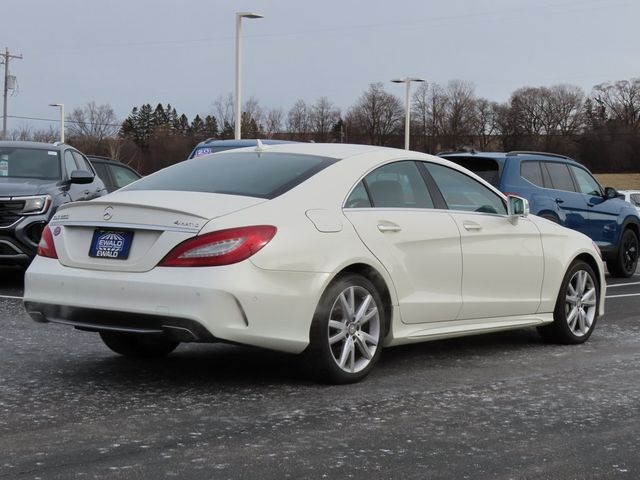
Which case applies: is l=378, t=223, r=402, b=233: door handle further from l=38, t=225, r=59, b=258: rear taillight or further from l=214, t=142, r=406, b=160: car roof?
l=38, t=225, r=59, b=258: rear taillight

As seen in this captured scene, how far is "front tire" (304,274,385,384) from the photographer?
5566mm

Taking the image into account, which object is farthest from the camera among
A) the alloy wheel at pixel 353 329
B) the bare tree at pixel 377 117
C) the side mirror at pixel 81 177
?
the bare tree at pixel 377 117

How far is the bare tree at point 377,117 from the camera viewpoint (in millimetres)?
89438

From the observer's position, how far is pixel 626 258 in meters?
14.7

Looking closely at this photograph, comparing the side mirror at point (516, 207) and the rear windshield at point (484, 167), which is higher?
the rear windshield at point (484, 167)

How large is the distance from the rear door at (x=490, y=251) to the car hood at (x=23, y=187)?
5895 millimetres

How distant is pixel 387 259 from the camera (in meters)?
6.02

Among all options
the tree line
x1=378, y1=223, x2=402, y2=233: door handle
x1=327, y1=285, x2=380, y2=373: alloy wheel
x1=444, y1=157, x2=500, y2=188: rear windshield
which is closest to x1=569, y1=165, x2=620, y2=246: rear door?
x1=444, y1=157, x2=500, y2=188: rear windshield

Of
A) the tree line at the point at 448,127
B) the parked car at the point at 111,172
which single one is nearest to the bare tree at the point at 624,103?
the tree line at the point at 448,127

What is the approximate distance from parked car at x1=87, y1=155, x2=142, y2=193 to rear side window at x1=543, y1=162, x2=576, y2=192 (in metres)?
7.27

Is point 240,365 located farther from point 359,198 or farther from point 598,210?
point 598,210

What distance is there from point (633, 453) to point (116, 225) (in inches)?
117

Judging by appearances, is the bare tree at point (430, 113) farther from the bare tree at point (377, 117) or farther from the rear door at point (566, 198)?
the rear door at point (566, 198)

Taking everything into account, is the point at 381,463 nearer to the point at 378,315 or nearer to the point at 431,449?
the point at 431,449
